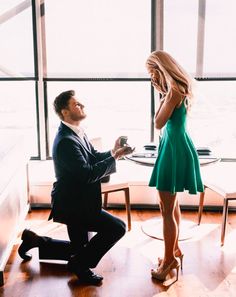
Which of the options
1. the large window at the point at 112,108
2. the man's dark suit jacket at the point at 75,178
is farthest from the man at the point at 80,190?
the large window at the point at 112,108

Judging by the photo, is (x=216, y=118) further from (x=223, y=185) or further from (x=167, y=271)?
(x=167, y=271)

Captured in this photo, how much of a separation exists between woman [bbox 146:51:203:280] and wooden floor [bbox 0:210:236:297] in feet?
1.03

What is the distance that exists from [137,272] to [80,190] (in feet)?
2.33

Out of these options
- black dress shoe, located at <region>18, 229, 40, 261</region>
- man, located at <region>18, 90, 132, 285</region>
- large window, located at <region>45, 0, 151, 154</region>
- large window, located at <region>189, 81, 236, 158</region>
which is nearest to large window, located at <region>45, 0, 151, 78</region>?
large window, located at <region>45, 0, 151, 154</region>

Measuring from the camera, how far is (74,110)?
8.48 feet

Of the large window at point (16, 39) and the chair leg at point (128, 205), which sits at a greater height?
the large window at point (16, 39)

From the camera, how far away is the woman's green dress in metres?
2.50

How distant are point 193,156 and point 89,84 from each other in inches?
70.4

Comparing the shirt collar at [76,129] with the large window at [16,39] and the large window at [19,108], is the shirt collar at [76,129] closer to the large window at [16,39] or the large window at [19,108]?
the large window at [19,108]

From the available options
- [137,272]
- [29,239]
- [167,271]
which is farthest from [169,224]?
[29,239]

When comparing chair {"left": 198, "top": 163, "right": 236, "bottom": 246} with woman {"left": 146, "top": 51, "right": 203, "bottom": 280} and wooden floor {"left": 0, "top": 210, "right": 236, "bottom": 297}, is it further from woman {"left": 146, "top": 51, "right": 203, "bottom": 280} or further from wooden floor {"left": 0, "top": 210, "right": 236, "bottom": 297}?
woman {"left": 146, "top": 51, "right": 203, "bottom": 280}

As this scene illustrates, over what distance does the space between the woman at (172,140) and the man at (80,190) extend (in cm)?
27

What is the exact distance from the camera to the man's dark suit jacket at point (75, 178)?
8.14 feet

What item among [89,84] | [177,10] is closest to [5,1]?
[89,84]
